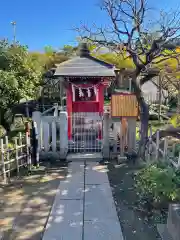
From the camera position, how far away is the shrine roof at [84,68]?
7578 millimetres

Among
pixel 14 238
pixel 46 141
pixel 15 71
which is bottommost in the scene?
pixel 14 238

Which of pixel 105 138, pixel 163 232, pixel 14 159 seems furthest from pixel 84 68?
pixel 163 232

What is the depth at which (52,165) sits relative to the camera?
5887 millimetres

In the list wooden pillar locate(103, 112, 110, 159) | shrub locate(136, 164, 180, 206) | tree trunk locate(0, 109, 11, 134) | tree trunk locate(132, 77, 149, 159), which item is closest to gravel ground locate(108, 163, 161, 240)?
shrub locate(136, 164, 180, 206)

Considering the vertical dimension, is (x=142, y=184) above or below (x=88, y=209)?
above

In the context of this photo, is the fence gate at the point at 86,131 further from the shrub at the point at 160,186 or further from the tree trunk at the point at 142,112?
the shrub at the point at 160,186

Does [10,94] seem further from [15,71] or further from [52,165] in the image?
[52,165]

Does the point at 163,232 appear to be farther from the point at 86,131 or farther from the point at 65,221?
the point at 86,131

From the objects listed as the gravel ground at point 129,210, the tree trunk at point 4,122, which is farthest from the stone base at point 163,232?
the tree trunk at point 4,122

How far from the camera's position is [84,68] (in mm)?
8125

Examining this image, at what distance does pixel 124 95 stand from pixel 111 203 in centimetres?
322

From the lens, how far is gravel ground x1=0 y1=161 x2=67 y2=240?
3114 millimetres

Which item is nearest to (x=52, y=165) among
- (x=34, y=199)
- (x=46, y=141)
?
(x=46, y=141)

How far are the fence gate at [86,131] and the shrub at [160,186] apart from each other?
3.18 meters
